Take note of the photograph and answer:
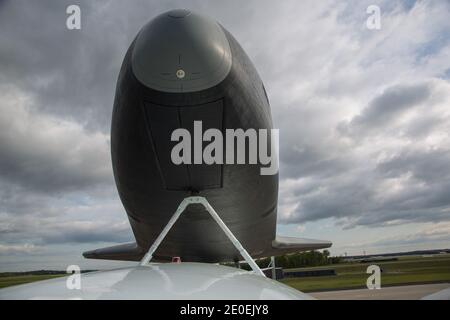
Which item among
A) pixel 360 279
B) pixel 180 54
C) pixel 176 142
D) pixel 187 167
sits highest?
pixel 180 54

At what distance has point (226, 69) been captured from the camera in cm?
402

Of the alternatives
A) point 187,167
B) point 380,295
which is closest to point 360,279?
point 380,295

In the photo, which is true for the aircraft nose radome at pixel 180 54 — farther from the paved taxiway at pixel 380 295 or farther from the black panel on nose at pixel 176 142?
the paved taxiway at pixel 380 295

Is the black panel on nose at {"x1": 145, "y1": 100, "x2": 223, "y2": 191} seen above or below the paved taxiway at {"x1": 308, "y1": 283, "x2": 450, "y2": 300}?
above

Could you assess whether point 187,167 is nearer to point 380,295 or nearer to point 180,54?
point 180,54

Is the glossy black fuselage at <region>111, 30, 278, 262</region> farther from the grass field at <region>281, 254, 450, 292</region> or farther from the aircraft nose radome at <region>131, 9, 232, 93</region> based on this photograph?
the grass field at <region>281, 254, 450, 292</region>

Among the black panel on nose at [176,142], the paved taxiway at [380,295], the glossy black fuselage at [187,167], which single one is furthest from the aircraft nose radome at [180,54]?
the paved taxiway at [380,295]

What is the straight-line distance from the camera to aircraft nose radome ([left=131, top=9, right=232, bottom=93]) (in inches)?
145

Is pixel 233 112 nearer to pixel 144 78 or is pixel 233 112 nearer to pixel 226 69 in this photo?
pixel 226 69

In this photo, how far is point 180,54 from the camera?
3.68 m

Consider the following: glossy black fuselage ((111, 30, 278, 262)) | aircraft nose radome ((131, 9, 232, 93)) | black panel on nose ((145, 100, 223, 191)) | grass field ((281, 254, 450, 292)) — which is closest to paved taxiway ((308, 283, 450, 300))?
grass field ((281, 254, 450, 292))

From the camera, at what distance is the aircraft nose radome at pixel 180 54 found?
369 cm
